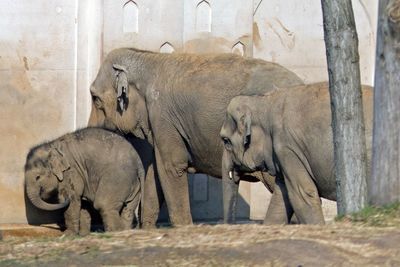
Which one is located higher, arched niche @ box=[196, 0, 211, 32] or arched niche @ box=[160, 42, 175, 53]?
arched niche @ box=[196, 0, 211, 32]

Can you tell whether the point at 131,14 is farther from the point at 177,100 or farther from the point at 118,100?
the point at 177,100

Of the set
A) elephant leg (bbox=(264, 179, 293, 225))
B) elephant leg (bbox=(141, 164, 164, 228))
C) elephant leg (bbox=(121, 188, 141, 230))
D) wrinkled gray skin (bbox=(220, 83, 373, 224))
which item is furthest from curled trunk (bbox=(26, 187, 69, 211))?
elephant leg (bbox=(264, 179, 293, 225))

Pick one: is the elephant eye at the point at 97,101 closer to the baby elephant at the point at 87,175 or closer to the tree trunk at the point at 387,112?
the baby elephant at the point at 87,175

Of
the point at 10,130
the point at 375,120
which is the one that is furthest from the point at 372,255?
the point at 10,130

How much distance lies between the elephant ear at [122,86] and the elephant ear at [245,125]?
2.08 m

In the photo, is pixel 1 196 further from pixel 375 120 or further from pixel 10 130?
pixel 375 120

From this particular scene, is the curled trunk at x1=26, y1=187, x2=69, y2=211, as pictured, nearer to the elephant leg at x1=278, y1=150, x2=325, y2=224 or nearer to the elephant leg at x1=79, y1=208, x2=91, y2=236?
the elephant leg at x1=79, y1=208, x2=91, y2=236

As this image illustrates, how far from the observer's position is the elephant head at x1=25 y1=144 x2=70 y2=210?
16641 millimetres

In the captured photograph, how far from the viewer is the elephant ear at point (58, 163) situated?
16.8 metres

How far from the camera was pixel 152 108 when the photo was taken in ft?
52.6

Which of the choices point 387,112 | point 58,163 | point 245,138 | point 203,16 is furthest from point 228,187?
point 387,112

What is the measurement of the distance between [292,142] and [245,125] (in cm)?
83

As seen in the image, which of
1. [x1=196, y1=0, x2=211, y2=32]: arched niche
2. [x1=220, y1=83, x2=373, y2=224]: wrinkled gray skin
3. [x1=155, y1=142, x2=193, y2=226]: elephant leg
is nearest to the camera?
[x1=220, y1=83, x2=373, y2=224]: wrinkled gray skin

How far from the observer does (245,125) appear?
14.6 m
